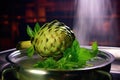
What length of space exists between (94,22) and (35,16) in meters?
0.54

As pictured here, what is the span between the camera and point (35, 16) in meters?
2.20

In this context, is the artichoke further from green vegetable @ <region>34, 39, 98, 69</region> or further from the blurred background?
the blurred background

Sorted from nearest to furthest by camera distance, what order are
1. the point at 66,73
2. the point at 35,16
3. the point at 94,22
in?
the point at 66,73, the point at 35,16, the point at 94,22

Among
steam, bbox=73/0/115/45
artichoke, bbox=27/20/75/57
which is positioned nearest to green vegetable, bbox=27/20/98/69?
artichoke, bbox=27/20/75/57


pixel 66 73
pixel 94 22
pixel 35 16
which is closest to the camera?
pixel 66 73

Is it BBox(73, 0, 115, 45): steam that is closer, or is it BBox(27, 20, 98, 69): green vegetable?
BBox(27, 20, 98, 69): green vegetable

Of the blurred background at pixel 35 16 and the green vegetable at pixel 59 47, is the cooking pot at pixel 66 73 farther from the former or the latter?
the blurred background at pixel 35 16

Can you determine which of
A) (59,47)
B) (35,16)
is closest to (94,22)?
(35,16)

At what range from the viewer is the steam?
7.25 feet

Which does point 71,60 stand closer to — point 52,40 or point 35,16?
point 52,40

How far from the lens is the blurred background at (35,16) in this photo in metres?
2.16

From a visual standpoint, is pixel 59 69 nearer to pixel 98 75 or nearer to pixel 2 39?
pixel 98 75

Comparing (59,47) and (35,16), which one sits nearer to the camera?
(59,47)

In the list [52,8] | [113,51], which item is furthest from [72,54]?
[52,8]
